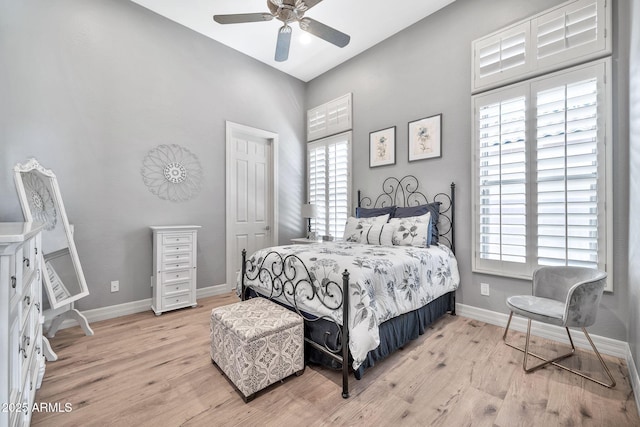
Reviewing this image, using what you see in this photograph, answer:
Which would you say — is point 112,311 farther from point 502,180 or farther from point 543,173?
point 543,173

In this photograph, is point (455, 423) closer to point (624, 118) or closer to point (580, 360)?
point (580, 360)

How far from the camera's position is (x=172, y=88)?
3486 millimetres

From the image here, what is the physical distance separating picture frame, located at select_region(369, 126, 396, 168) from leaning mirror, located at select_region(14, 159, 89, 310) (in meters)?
3.50

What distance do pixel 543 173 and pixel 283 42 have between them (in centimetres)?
270

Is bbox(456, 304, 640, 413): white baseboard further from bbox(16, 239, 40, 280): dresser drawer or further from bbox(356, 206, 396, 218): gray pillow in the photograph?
bbox(16, 239, 40, 280): dresser drawer

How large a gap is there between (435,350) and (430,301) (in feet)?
1.37

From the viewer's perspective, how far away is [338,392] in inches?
69.7

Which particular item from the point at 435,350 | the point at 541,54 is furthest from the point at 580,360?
the point at 541,54

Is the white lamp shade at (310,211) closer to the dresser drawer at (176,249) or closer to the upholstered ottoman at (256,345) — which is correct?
the dresser drawer at (176,249)

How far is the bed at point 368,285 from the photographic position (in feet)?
5.87

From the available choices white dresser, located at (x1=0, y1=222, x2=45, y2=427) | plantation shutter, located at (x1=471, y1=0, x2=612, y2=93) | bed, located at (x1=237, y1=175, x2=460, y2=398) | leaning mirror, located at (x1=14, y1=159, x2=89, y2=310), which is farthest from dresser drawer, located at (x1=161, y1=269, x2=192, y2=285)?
plantation shutter, located at (x1=471, y1=0, x2=612, y2=93)

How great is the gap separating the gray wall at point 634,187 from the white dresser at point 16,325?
3.03 metres

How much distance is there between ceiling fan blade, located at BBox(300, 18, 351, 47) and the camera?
8.29 ft

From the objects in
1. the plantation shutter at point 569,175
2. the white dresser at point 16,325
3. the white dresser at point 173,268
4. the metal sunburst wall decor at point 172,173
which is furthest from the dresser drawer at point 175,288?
the plantation shutter at point 569,175
